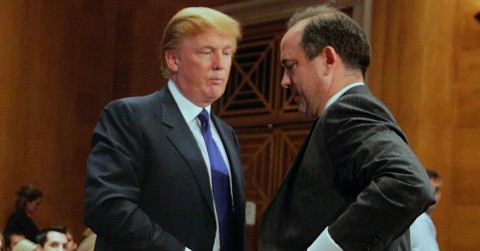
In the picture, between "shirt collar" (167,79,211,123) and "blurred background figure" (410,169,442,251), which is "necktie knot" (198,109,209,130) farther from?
"blurred background figure" (410,169,442,251)

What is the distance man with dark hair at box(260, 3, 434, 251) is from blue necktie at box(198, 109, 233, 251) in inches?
10.1

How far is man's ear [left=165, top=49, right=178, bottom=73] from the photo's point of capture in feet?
6.84

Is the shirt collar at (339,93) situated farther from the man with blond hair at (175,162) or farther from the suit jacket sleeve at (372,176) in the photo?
the man with blond hair at (175,162)

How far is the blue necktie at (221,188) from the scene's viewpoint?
2006 mm

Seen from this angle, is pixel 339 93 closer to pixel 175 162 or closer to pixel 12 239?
pixel 175 162

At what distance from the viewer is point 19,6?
24.0 feet

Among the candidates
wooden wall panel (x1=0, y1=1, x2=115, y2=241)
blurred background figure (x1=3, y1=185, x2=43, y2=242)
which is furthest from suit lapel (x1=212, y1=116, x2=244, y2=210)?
wooden wall panel (x1=0, y1=1, x2=115, y2=241)

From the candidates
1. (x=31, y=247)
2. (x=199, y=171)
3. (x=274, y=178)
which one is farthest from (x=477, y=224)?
(x=199, y=171)

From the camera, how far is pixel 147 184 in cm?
194

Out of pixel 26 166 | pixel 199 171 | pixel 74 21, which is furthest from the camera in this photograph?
pixel 74 21

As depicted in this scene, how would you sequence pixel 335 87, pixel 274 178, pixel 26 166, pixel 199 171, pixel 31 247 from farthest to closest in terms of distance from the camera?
pixel 26 166 < pixel 274 178 < pixel 31 247 < pixel 199 171 < pixel 335 87

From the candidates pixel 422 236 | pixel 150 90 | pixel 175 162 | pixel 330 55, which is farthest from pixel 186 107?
pixel 150 90

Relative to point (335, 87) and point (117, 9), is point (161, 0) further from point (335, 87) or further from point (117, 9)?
point (335, 87)

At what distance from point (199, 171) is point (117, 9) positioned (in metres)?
6.36
